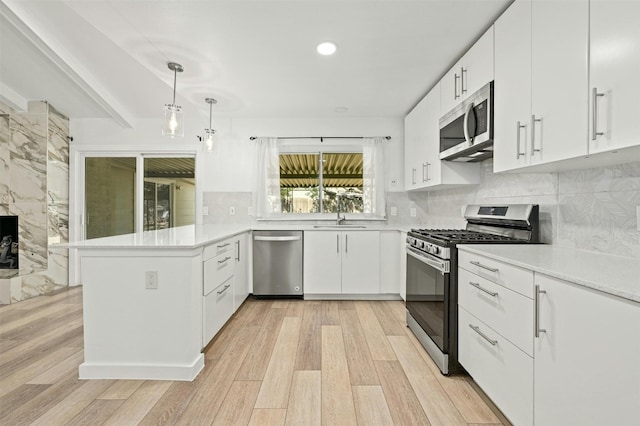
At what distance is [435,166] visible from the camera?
3029mm

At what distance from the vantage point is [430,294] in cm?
235

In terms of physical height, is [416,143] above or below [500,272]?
above

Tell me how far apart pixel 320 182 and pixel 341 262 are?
1.22m

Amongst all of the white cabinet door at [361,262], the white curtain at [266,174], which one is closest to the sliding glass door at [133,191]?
the white curtain at [266,174]

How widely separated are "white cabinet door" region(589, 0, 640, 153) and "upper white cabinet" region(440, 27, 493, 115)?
83cm

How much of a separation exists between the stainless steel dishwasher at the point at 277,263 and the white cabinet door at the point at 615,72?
2.95m

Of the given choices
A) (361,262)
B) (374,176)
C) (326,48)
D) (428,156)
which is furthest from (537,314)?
(374,176)

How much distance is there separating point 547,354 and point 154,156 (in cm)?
479

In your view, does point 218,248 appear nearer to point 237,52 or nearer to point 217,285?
point 217,285

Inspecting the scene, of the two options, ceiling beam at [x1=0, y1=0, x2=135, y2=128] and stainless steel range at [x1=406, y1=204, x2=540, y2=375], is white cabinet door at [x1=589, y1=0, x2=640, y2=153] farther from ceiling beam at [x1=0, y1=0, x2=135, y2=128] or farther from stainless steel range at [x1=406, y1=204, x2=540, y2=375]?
ceiling beam at [x1=0, y1=0, x2=135, y2=128]

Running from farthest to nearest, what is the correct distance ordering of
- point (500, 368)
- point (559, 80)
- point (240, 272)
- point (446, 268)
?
point (240, 272), point (446, 268), point (500, 368), point (559, 80)

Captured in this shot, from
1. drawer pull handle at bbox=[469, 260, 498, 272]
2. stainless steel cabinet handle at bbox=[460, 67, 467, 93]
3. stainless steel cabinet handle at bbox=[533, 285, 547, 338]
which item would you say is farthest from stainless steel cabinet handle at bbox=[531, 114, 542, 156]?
stainless steel cabinet handle at bbox=[460, 67, 467, 93]

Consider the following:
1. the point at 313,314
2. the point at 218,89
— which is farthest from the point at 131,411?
the point at 218,89

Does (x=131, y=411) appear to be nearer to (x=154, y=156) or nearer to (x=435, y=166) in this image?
(x=435, y=166)
